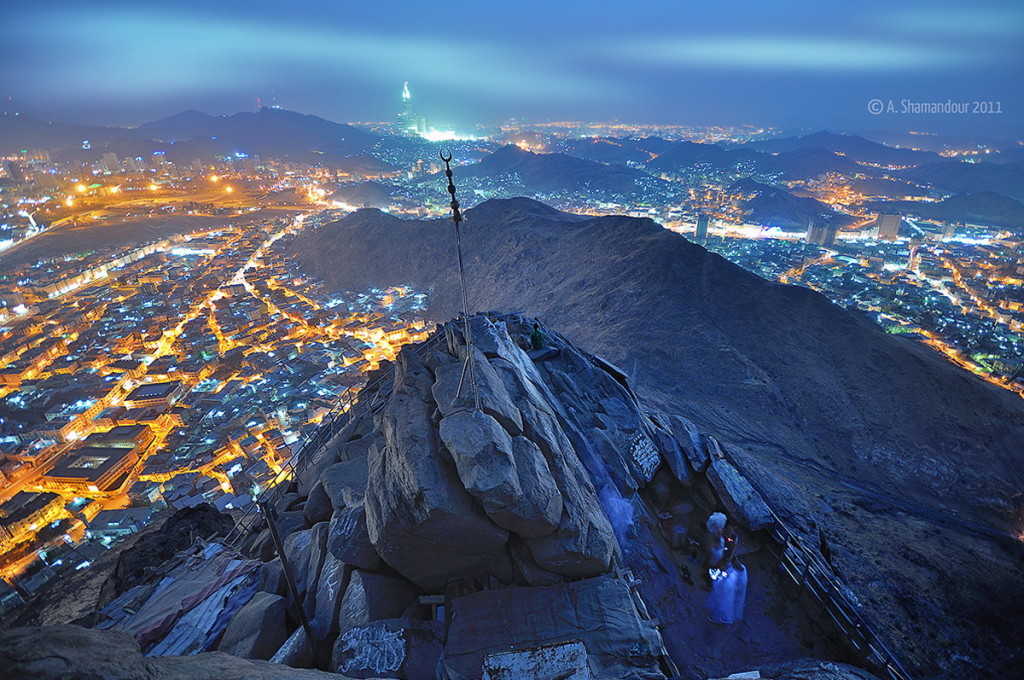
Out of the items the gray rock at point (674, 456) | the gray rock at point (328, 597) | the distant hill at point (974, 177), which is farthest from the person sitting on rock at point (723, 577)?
the distant hill at point (974, 177)

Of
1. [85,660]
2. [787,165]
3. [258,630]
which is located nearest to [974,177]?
[787,165]

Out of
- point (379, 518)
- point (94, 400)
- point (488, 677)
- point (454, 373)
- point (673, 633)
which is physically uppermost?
point (454, 373)

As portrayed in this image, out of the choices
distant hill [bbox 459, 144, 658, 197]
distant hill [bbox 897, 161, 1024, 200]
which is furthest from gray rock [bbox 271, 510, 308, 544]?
distant hill [bbox 897, 161, 1024, 200]

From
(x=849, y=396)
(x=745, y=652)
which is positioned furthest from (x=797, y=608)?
(x=849, y=396)

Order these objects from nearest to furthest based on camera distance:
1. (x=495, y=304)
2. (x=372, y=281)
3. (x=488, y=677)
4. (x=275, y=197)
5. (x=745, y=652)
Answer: (x=488, y=677) → (x=745, y=652) → (x=495, y=304) → (x=372, y=281) → (x=275, y=197)

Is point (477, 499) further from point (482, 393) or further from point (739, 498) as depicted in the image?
point (739, 498)

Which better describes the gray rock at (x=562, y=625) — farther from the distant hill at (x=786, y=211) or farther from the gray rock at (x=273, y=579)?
the distant hill at (x=786, y=211)

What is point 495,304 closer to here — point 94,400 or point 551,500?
point 94,400

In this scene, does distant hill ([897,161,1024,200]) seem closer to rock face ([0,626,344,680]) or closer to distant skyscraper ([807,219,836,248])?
distant skyscraper ([807,219,836,248])
